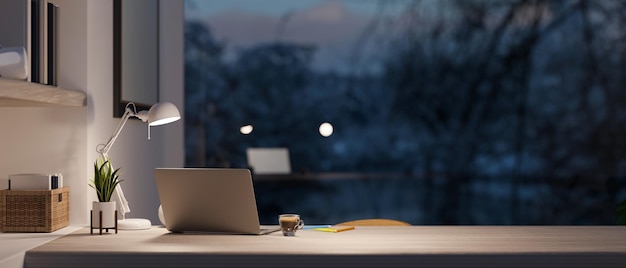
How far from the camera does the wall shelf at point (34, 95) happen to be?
235cm

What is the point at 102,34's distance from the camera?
3.25 m

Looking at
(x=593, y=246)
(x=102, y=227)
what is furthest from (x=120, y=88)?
(x=593, y=246)

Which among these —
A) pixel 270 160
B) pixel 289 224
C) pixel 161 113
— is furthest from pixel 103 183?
pixel 270 160

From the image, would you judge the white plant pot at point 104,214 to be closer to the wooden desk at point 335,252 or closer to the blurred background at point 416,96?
the wooden desk at point 335,252

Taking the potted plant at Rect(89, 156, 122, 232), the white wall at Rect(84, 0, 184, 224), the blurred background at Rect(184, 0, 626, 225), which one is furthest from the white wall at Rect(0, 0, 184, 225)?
the blurred background at Rect(184, 0, 626, 225)

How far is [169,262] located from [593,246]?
124 centimetres

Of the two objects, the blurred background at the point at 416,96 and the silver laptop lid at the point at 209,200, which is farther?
the blurred background at the point at 416,96

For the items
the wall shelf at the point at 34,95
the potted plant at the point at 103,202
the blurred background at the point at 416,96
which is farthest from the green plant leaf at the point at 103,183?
the blurred background at the point at 416,96

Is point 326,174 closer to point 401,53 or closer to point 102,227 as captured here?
point 401,53

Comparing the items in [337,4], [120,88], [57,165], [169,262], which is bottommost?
[169,262]

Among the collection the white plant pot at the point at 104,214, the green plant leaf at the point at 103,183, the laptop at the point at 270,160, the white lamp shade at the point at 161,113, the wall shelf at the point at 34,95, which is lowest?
the white plant pot at the point at 104,214

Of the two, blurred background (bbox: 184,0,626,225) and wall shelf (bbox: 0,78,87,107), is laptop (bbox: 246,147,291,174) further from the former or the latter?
wall shelf (bbox: 0,78,87,107)

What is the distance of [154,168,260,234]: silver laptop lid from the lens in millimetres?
2768

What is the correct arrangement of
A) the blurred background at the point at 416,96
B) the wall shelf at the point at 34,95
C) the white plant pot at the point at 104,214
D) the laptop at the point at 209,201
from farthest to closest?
the blurred background at the point at 416,96 → the white plant pot at the point at 104,214 → the laptop at the point at 209,201 → the wall shelf at the point at 34,95
